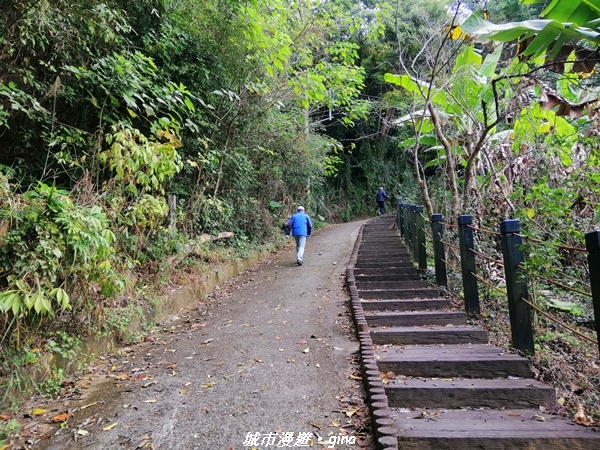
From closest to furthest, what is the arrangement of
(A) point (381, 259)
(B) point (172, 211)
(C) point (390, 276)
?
(B) point (172, 211), (C) point (390, 276), (A) point (381, 259)

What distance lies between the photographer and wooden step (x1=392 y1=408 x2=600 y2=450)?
2363mm

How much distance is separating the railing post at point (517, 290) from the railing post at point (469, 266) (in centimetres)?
109

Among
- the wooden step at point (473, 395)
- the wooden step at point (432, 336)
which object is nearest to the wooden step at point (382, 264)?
the wooden step at point (432, 336)

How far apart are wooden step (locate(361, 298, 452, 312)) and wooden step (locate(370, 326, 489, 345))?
2.78 feet

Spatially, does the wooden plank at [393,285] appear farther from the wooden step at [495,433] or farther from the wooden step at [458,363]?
the wooden step at [495,433]

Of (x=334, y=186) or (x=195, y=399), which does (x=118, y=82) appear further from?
(x=334, y=186)

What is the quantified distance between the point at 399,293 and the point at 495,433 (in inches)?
133

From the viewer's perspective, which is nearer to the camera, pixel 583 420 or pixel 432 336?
pixel 583 420

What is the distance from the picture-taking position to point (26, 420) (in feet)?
9.64

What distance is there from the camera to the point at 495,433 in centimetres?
247

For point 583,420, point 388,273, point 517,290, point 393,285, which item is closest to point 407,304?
point 393,285

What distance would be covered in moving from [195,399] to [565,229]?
4.42 metres

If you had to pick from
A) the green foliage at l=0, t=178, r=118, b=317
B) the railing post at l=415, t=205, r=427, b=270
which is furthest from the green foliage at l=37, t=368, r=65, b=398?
the railing post at l=415, t=205, r=427, b=270

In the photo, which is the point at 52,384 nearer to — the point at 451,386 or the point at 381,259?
the point at 451,386
